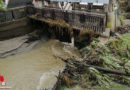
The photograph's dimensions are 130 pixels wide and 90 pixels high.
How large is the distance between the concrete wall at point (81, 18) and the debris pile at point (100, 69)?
1.49 metres

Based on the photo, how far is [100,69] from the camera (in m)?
5.91

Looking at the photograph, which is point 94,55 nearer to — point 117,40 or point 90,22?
point 117,40

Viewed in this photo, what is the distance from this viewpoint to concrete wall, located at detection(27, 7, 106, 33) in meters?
7.66

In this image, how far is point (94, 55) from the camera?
6438mm

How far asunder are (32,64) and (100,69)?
14.0ft

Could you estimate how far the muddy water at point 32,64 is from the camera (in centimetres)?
627

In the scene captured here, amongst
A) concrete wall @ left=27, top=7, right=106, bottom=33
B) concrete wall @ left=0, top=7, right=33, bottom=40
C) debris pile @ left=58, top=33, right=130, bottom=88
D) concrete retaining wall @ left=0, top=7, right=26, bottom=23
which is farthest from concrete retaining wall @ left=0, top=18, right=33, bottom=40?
debris pile @ left=58, top=33, right=130, bottom=88

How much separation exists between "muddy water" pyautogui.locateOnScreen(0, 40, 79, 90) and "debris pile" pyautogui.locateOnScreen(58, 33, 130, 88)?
4.51ft

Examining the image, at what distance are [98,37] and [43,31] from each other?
6328 mm

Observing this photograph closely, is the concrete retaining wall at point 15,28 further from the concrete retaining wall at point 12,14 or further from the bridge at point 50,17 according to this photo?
the concrete retaining wall at point 12,14

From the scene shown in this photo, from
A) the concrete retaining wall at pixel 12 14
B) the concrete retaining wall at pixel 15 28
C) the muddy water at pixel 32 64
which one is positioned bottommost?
the muddy water at pixel 32 64

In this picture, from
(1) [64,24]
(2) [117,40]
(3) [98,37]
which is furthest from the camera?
(1) [64,24]

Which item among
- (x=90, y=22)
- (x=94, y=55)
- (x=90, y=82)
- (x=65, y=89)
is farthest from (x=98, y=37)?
(x=65, y=89)

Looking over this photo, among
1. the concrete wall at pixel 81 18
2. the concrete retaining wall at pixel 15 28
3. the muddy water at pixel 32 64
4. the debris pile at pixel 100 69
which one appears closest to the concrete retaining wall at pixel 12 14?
the concrete retaining wall at pixel 15 28
